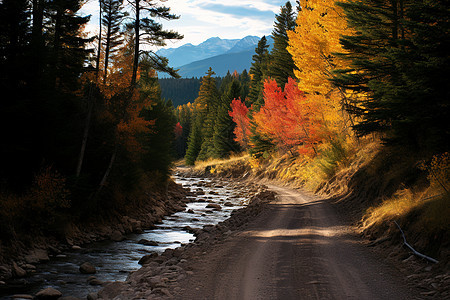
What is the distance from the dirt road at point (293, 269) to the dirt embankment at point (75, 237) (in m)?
6.42

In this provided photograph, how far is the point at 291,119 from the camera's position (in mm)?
30703

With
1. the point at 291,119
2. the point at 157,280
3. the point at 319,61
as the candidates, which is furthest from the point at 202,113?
the point at 157,280

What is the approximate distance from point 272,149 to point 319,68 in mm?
23652

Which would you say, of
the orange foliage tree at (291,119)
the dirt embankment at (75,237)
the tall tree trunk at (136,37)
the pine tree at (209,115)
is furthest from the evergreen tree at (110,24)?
the pine tree at (209,115)

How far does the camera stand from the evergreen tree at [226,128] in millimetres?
59656

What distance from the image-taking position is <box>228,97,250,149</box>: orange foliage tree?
54156 mm

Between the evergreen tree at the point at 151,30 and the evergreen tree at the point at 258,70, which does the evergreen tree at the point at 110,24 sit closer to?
the evergreen tree at the point at 151,30

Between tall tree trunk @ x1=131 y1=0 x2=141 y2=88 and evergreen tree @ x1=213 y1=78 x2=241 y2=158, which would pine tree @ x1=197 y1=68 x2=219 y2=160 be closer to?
evergreen tree @ x1=213 y1=78 x2=241 y2=158

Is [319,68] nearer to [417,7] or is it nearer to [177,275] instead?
[417,7]

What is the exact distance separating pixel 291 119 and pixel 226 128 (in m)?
30.6

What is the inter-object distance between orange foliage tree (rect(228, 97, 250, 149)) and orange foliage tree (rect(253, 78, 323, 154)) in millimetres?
13239

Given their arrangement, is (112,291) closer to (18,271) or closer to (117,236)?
(18,271)

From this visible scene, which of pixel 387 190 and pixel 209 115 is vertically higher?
pixel 209 115

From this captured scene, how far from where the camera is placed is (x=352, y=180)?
1908 centimetres
